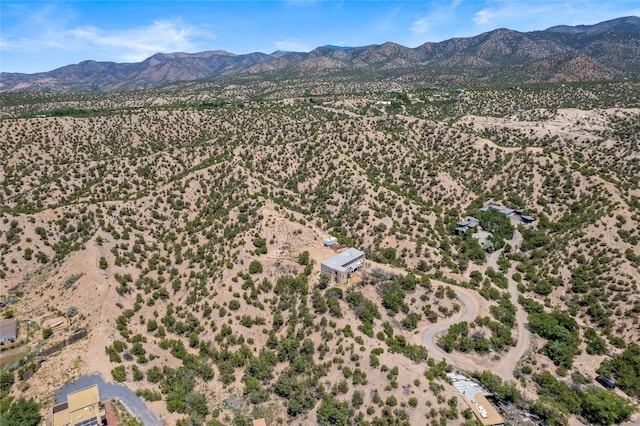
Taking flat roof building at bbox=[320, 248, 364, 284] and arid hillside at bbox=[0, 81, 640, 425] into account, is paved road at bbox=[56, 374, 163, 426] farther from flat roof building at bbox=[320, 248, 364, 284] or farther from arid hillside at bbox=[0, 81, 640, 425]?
flat roof building at bbox=[320, 248, 364, 284]

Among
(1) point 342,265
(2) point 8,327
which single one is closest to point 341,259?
(1) point 342,265

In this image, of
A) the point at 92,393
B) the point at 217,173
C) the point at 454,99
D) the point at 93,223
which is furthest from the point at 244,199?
the point at 454,99

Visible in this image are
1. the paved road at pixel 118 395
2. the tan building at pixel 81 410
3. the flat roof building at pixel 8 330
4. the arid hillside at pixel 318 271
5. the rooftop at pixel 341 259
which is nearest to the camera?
the tan building at pixel 81 410

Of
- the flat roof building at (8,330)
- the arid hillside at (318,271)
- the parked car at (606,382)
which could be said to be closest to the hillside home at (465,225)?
the arid hillside at (318,271)

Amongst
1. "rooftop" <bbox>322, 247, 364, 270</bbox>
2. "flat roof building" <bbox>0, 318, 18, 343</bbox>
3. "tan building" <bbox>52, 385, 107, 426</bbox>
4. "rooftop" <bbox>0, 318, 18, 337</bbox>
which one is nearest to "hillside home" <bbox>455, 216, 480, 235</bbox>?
"rooftop" <bbox>322, 247, 364, 270</bbox>

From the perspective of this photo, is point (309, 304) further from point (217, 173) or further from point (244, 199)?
point (217, 173)

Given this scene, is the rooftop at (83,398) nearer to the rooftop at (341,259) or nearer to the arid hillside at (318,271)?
the arid hillside at (318,271)

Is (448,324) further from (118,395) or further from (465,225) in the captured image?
(118,395)

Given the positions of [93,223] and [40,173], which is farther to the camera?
[40,173]
